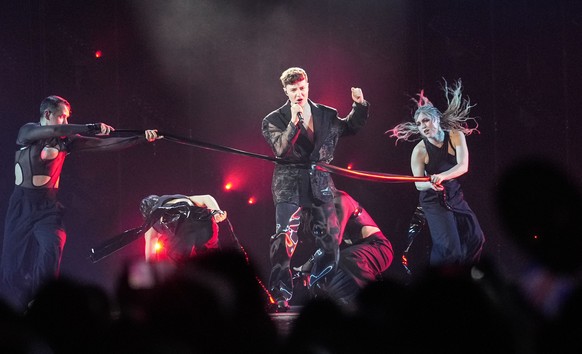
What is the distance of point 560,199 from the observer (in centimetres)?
622

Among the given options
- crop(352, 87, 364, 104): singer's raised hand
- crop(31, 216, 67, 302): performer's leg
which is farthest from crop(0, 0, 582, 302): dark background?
crop(31, 216, 67, 302): performer's leg

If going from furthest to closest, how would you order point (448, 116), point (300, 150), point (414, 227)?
point (448, 116), point (414, 227), point (300, 150)

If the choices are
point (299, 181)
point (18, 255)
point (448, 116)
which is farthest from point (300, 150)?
point (18, 255)

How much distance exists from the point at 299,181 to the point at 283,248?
58 centimetres

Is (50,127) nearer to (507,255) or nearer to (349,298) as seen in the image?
(349,298)

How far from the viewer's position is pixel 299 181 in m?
6.00

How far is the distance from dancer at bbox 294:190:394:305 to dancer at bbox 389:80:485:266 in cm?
46

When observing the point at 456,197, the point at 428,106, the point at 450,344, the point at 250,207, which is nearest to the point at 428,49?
the point at 428,106

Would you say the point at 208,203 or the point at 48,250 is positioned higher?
the point at 208,203

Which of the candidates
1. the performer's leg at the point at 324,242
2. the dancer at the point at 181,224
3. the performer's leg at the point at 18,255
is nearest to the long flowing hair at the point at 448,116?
the performer's leg at the point at 324,242

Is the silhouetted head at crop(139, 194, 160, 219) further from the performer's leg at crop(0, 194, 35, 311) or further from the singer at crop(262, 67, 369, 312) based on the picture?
the singer at crop(262, 67, 369, 312)

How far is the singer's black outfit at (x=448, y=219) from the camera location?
612 centimetres

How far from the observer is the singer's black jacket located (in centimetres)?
599

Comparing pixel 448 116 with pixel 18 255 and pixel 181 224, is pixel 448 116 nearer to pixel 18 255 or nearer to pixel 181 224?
pixel 181 224
